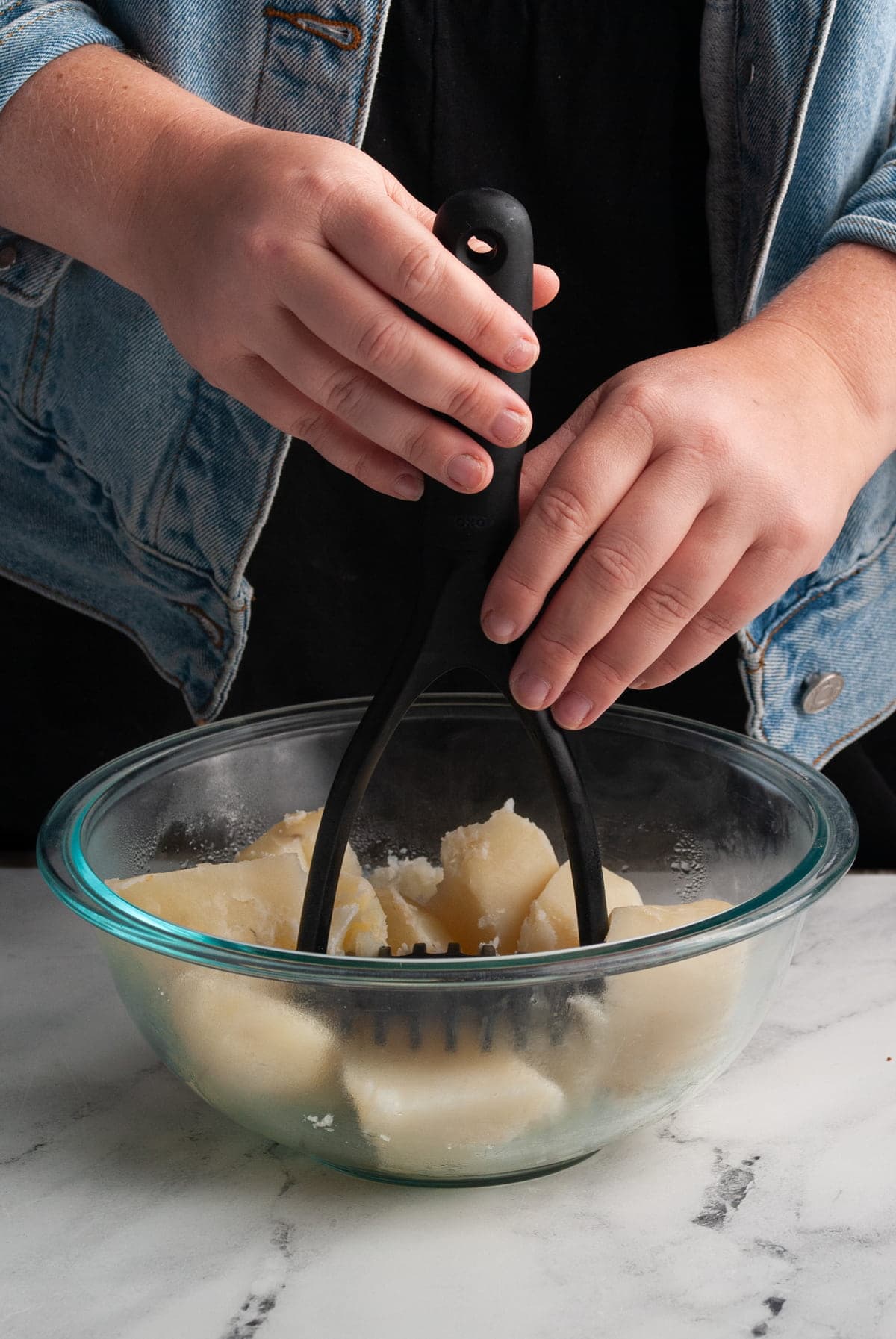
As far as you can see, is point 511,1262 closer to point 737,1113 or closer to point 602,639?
point 737,1113

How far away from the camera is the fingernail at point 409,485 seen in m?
0.60

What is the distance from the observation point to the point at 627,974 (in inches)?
20.6

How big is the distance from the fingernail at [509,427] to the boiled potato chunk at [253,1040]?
0.24m

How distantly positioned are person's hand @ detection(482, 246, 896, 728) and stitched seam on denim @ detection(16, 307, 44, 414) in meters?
0.40

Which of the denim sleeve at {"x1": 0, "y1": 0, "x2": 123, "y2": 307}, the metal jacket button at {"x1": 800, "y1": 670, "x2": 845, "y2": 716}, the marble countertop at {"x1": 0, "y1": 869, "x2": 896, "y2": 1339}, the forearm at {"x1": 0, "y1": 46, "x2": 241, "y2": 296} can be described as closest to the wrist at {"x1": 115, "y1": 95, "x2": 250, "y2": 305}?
the forearm at {"x1": 0, "y1": 46, "x2": 241, "y2": 296}

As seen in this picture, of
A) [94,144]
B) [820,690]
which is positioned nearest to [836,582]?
[820,690]

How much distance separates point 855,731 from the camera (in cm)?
99

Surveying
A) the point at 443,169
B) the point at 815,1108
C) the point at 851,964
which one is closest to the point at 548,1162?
the point at 815,1108

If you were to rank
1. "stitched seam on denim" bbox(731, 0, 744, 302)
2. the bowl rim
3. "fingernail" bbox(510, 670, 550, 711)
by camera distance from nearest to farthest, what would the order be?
the bowl rim
"fingernail" bbox(510, 670, 550, 711)
"stitched seam on denim" bbox(731, 0, 744, 302)

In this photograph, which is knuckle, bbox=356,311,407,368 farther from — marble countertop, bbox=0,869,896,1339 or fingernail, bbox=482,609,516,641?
marble countertop, bbox=0,869,896,1339

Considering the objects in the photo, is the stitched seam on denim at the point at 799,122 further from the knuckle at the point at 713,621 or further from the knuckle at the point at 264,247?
the knuckle at the point at 264,247

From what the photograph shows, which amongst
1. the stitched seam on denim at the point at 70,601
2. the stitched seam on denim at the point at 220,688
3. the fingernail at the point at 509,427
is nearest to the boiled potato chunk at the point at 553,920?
the fingernail at the point at 509,427

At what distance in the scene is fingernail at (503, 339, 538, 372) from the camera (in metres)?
0.53

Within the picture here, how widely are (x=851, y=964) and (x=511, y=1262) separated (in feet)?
1.17
